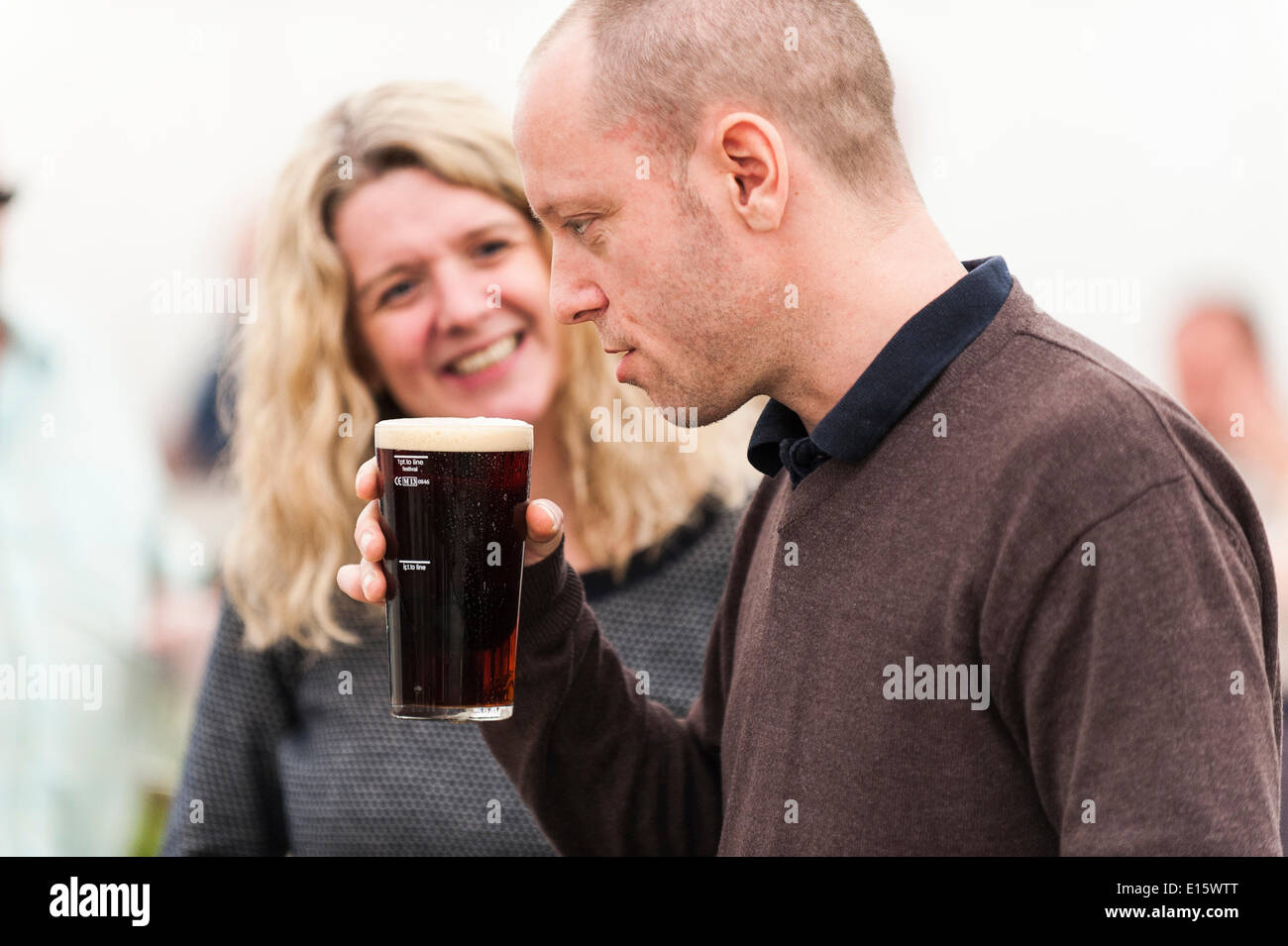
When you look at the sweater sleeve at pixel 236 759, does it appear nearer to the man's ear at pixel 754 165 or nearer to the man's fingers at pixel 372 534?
the man's fingers at pixel 372 534

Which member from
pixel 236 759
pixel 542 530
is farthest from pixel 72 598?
pixel 542 530

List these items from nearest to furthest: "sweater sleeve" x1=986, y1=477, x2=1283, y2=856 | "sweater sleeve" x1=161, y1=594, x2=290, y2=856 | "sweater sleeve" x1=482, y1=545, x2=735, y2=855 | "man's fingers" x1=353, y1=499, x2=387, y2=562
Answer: "sweater sleeve" x1=986, y1=477, x2=1283, y2=856, "man's fingers" x1=353, y1=499, x2=387, y2=562, "sweater sleeve" x1=482, y1=545, x2=735, y2=855, "sweater sleeve" x1=161, y1=594, x2=290, y2=856

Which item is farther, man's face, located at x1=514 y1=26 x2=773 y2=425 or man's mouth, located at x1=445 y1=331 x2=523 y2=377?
man's mouth, located at x1=445 y1=331 x2=523 y2=377

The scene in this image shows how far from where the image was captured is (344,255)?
2312mm

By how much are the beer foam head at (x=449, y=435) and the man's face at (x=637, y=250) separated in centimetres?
17

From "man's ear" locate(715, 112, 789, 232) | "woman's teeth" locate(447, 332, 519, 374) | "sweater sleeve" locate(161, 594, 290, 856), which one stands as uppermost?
"woman's teeth" locate(447, 332, 519, 374)

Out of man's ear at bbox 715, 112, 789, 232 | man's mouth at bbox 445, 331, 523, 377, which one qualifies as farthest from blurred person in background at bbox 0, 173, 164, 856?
man's ear at bbox 715, 112, 789, 232

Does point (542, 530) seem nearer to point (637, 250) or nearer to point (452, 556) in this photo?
point (452, 556)

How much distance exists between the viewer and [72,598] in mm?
2799

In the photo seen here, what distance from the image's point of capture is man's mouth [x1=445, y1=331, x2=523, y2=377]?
2.24 meters

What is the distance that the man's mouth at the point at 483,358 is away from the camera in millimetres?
2244

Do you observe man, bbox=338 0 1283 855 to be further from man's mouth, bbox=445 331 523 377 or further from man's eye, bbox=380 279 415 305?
man's eye, bbox=380 279 415 305
